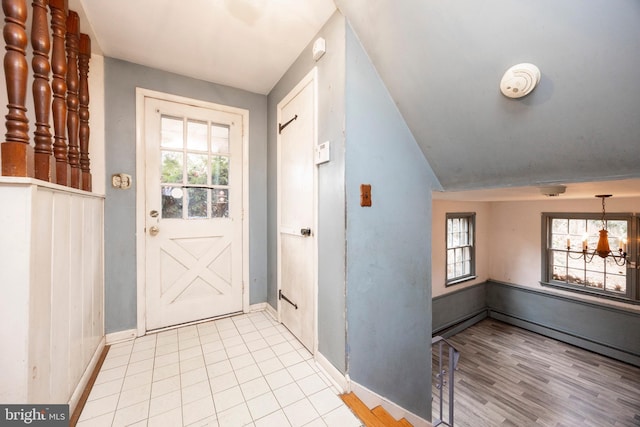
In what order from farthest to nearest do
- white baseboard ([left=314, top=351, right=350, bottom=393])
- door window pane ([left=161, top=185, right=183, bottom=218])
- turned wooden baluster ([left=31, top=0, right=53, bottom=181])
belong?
door window pane ([left=161, top=185, right=183, bottom=218]), white baseboard ([left=314, top=351, right=350, bottom=393]), turned wooden baluster ([left=31, top=0, right=53, bottom=181])

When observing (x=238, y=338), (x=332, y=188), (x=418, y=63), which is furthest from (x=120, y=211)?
(x=418, y=63)

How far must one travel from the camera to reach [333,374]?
5.24ft

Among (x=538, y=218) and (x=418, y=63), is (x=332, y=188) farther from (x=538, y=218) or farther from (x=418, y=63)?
(x=538, y=218)

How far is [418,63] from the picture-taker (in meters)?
1.44

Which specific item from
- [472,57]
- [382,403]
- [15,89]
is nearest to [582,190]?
[472,57]

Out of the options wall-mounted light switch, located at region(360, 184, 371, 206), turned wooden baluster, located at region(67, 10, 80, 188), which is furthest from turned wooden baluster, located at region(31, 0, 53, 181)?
wall-mounted light switch, located at region(360, 184, 371, 206)

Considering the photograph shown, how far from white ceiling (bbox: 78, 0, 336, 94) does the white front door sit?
0.41 meters

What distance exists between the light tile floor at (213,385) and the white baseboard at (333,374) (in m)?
0.04

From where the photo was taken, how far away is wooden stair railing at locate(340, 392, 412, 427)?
52.3 inches

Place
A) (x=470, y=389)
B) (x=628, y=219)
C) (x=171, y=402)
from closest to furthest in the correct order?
(x=171, y=402), (x=470, y=389), (x=628, y=219)

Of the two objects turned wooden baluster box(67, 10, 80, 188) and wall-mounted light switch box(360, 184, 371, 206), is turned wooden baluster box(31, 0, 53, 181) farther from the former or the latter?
wall-mounted light switch box(360, 184, 371, 206)

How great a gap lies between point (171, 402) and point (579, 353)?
5.80m

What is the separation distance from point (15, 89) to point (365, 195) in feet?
5.69

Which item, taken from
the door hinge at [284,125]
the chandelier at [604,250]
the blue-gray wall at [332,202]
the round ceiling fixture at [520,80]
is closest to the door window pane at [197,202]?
the door hinge at [284,125]
